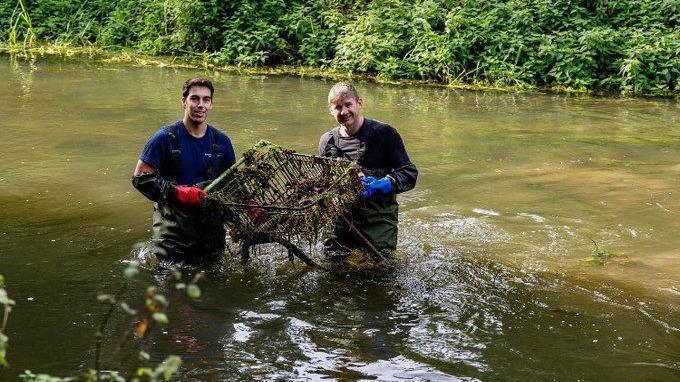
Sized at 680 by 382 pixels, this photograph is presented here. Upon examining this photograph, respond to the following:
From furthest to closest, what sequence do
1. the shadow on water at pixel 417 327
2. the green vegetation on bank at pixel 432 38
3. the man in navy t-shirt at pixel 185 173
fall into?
the green vegetation on bank at pixel 432 38 < the man in navy t-shirt at pixel 185 173 < the shadow on water at pixel 417 327

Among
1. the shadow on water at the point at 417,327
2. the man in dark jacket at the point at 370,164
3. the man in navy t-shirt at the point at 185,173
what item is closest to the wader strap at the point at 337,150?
the man in dark jacket at the point at 370,164

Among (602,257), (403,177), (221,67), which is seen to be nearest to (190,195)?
(403,177)

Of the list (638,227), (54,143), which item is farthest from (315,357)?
(54,143)

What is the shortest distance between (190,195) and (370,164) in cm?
128

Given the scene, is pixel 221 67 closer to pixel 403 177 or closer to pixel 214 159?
pixel 214 159

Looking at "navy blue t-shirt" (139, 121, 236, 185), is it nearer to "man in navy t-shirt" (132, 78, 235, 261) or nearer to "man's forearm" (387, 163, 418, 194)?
"man in navy t-shirt" (132, 78, 235, 261)

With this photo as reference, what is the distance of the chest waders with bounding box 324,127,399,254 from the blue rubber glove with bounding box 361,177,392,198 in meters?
0.17

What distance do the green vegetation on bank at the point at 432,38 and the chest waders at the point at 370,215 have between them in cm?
919

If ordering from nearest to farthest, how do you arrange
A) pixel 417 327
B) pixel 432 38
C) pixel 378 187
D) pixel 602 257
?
pixel 417 327 < pixel 378 187 < pixel 602 257 < pixel 432 38

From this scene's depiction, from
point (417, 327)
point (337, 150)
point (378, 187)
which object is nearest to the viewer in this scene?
point (417, 327)

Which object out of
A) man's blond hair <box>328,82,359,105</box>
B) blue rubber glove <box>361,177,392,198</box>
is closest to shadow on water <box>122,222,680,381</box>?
blue rubber glove <box>361,177,392,198</box>

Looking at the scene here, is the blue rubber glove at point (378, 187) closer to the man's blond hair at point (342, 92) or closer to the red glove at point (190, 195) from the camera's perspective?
the man's blond hair at point (342, 92)

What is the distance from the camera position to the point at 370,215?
5973 millimetres

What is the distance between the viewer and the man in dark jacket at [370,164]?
5699 millimetres
